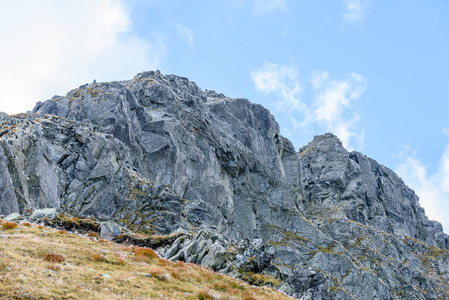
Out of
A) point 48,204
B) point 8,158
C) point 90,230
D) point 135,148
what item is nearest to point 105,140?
point 135,148

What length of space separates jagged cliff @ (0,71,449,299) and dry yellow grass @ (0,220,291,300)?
300 inches

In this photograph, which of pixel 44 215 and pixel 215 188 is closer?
pixel 44 215

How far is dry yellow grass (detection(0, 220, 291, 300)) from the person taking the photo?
17.1m

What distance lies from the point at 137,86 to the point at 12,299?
130077mm

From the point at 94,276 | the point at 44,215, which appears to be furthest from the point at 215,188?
the point at 94,276

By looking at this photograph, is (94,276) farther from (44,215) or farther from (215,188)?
(215,188)

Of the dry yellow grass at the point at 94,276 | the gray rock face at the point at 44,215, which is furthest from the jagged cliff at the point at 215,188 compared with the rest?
the dry yellow grass at the point at 94,276

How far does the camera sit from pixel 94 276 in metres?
20.2

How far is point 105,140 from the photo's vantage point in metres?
84.5

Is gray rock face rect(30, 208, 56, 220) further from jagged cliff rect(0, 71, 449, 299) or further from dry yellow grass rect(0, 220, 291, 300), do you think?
dry yellow grass rect(0, 220, 291, 300)

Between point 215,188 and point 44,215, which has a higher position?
point 215,188

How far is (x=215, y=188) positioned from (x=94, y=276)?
94918 millimetres

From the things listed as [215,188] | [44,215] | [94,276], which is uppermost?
[215,188]

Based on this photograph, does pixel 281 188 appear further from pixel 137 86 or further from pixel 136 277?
pixel 136 277
